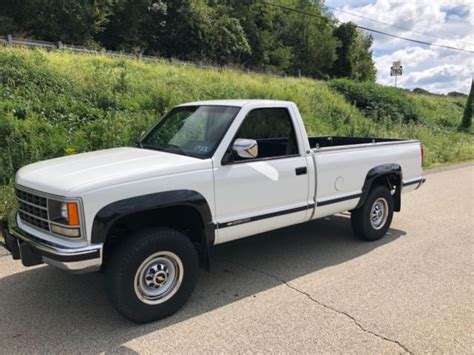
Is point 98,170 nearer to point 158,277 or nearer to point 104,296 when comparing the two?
point 158,277

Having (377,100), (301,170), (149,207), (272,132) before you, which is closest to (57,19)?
(377,100)

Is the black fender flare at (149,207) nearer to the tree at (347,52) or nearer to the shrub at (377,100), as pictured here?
the shrub at (377,100)

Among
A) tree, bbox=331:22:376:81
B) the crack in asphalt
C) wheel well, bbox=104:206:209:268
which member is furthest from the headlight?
tree, bbox=331:22:376:81

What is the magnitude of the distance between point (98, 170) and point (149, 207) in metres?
0.58

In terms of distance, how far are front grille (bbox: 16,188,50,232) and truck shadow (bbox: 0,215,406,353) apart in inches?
32.8

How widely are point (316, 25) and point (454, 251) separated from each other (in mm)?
67142

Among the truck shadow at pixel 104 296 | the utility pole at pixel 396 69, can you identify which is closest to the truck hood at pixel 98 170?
the truck shadow at pixel 104 296

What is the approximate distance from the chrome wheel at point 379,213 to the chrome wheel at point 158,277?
3.21m

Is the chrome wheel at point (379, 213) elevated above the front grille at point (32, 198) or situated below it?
below

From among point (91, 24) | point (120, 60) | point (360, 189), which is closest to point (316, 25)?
point (91, 24)

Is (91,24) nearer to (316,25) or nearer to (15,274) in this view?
(15,274)

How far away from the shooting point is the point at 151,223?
4.04m

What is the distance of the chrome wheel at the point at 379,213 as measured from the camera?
616 cm

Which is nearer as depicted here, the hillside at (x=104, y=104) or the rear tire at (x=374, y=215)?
the rear tire at (x=374, y=215)
